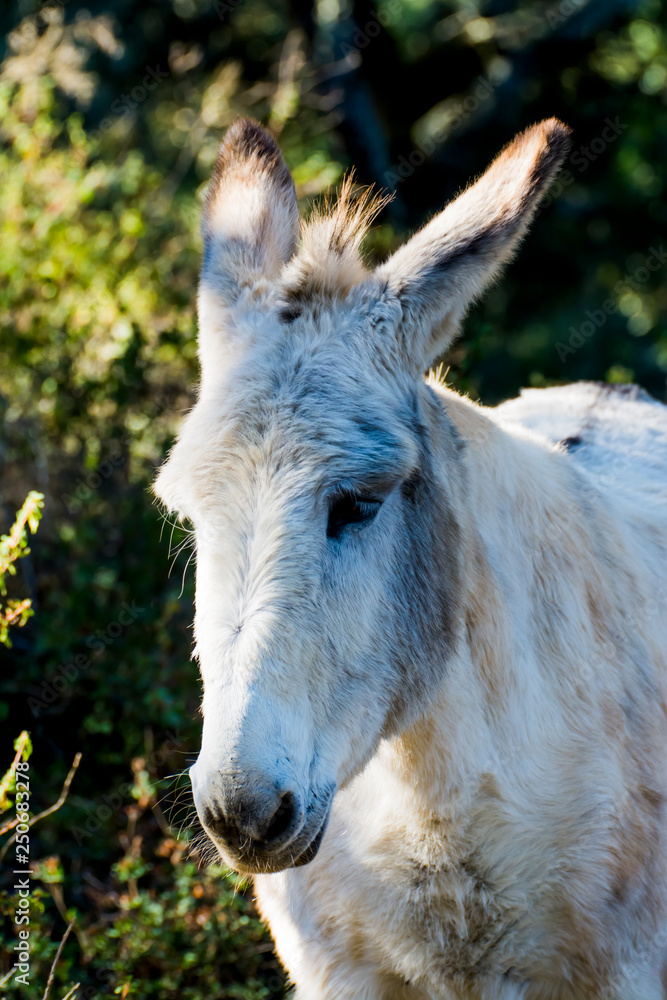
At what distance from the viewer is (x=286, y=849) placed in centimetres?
182

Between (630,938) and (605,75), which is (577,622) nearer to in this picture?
(630,938)

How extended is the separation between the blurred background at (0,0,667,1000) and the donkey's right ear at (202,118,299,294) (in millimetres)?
1571

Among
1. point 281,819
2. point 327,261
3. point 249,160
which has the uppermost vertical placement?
point 249,160

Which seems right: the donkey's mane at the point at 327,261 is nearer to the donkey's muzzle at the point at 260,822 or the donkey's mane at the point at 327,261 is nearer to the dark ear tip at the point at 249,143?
the dark ear tip at the point at 249,143

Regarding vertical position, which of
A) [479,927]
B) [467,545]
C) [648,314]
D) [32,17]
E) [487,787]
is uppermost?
[32,17]

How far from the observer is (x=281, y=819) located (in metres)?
1.76

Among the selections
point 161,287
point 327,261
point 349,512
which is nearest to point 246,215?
point 327,261

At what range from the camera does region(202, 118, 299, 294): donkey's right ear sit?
7.83 ft

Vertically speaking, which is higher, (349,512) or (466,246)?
(466,246)

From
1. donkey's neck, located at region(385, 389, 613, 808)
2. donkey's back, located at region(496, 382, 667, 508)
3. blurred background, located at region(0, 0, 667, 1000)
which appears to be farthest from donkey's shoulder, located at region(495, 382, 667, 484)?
blurred background, located at region(0, 0, 667, 1000)

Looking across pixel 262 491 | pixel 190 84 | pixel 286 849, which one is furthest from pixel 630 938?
pixel 190 84

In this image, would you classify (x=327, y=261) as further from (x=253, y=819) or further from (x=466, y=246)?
(x=253, y=819)

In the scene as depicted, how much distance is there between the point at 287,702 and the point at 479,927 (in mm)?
971

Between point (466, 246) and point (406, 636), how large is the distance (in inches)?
34.3
